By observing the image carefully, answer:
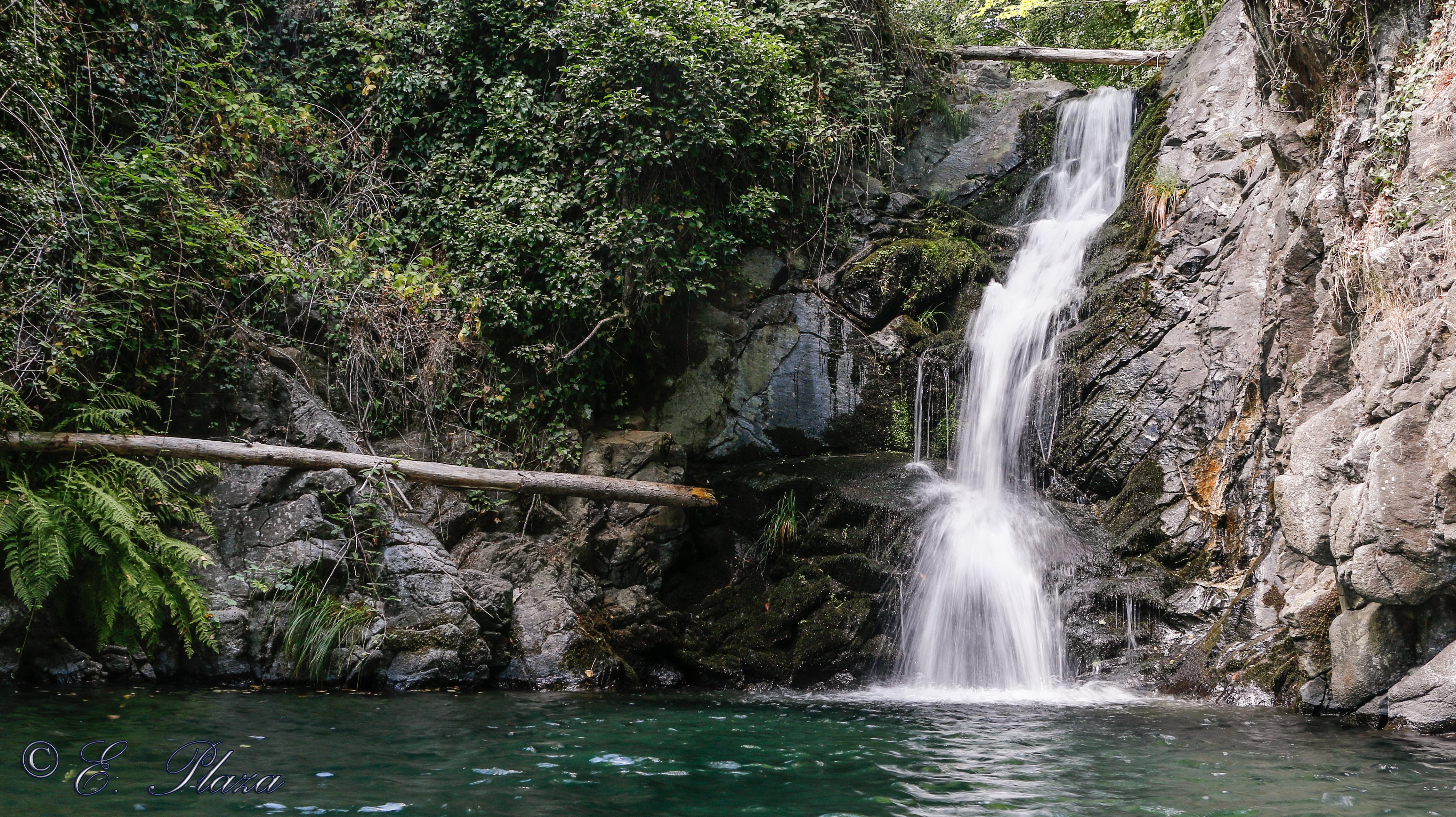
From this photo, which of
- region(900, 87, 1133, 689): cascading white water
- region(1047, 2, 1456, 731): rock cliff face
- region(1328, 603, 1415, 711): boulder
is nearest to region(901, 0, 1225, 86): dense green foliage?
region(900, 87, 1133, 689): cascading white water

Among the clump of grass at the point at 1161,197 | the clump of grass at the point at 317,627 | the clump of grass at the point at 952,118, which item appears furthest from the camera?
the clump of grass at the point at 952,118

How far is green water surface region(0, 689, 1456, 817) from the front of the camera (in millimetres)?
3975

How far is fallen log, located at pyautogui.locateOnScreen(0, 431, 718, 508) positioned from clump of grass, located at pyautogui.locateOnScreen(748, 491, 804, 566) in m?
0.74

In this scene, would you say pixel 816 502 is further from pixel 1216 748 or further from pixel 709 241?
pixel 1216 748

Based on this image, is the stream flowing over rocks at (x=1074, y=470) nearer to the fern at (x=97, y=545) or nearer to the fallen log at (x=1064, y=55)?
the fern at (x=97, y=545)

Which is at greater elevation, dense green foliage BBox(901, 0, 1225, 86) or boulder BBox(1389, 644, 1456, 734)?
dense green foliage BBox(901, 0, 1225, 86)

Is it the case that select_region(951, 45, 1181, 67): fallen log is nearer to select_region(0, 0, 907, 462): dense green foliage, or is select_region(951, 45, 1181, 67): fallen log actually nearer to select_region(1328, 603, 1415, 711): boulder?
select_region(0, 0, 907, 462): dense green foliage

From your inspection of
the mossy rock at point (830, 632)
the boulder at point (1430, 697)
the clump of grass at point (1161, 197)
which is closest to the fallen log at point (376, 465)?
the mossy rock at point (830, 632)

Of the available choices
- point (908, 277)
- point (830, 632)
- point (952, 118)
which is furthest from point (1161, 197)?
point (830, 632)

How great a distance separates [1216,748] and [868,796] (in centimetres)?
247

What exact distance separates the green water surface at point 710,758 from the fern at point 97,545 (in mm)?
590

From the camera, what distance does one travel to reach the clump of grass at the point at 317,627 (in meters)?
7.02

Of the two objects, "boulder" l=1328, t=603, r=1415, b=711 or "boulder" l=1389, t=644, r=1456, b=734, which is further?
"boulder" l=1328, t=603, r=1415, b=711

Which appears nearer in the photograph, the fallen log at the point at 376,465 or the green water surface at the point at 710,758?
the green water surface at the point at 710,758
